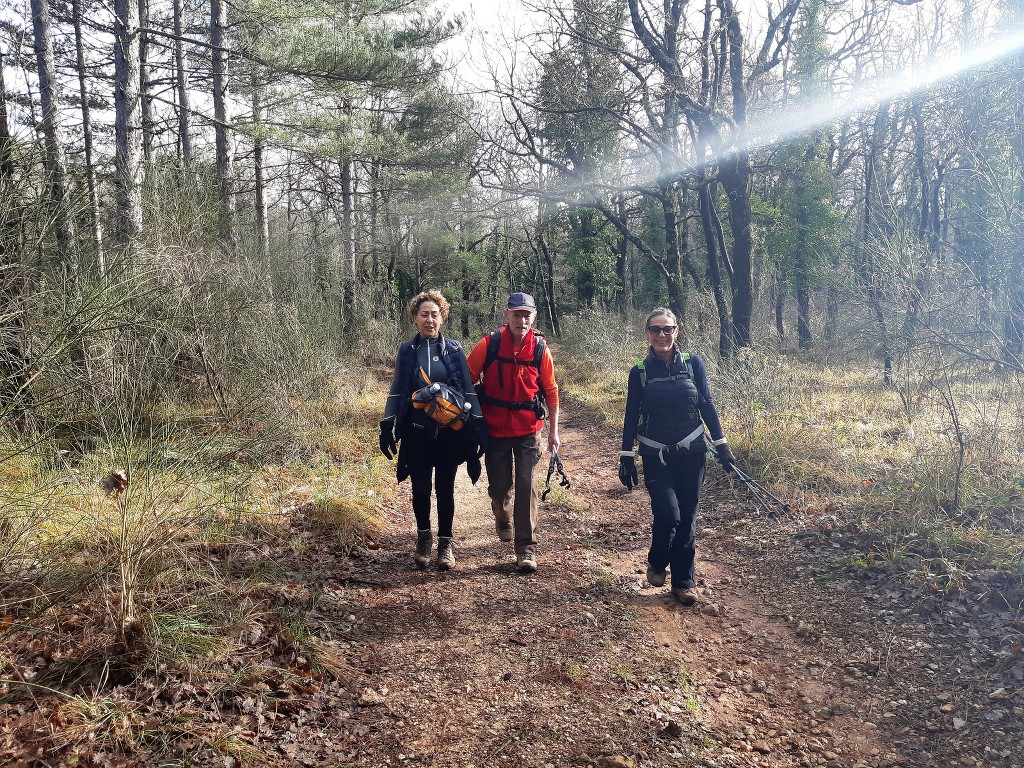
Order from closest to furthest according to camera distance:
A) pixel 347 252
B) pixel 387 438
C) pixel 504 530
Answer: pixel 387 438, pixel 504 530, pixel 347 252

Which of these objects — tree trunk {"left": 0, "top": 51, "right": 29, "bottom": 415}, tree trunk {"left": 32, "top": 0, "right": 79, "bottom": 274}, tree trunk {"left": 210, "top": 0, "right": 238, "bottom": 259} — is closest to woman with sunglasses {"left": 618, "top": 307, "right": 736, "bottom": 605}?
tree trunk {"left": 0, "top": 51, "right": 29, "bottom": 415}

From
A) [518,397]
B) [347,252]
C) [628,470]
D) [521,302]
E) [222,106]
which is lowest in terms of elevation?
[628,470]

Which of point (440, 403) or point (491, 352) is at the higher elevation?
point (491, 352)

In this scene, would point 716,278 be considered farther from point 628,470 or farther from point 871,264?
point 628,470

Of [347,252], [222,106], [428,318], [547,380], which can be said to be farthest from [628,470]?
[347,252]

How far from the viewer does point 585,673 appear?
11.2ft

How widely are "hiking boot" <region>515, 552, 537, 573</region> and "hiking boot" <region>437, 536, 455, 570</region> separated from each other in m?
0.55

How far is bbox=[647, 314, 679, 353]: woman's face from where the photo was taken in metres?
4.32

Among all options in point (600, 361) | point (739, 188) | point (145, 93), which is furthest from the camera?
point (600, 361)

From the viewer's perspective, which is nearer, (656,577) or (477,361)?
(656,577)

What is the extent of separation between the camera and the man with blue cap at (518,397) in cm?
471

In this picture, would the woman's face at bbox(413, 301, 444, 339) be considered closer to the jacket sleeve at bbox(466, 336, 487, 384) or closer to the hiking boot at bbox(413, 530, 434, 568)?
the jacket sleeve at bbox(466, 336, 487, 384)

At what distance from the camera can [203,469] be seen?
407cm

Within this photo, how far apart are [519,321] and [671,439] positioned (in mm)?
1464
